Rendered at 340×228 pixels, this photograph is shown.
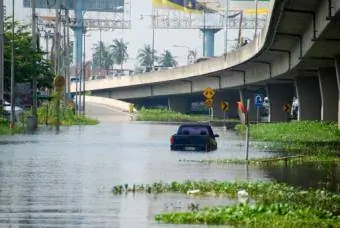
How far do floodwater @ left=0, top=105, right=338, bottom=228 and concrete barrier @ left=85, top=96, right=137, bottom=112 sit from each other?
85895 mm

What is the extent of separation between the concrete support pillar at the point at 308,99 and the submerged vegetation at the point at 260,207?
2134 inches

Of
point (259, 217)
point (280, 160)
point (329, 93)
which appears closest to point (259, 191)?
point (259, 217)

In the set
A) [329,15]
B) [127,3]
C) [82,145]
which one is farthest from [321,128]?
[127,3]

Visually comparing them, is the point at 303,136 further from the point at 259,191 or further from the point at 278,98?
the point at 278,98

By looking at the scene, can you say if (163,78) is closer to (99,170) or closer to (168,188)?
(99,170)

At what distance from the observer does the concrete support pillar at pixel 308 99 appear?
80750mm

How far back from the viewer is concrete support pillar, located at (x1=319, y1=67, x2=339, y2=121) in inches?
2756

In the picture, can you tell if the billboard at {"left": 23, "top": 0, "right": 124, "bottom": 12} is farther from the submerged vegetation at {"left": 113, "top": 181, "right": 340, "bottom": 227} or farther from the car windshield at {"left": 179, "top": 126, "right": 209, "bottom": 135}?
the submerged vegetation at {"left": 113, "top": 181, "right": 340, "bottom": 227}

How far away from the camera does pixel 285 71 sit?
7212cm

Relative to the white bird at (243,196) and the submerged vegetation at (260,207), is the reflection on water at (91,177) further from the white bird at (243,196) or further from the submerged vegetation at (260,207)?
the submerged vegetation at (260,207)

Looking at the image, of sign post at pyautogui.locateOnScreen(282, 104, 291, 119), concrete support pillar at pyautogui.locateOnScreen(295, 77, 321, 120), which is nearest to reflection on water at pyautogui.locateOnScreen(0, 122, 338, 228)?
concrete support pillar at pyautogui.locateOnScreen(295, 77, 321, 120)

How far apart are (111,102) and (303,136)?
86675mm

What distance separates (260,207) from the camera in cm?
1961

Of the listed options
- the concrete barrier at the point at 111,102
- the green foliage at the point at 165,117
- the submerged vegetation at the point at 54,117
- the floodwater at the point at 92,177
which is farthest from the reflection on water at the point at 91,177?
the concrete barrier at the point at 111,102
